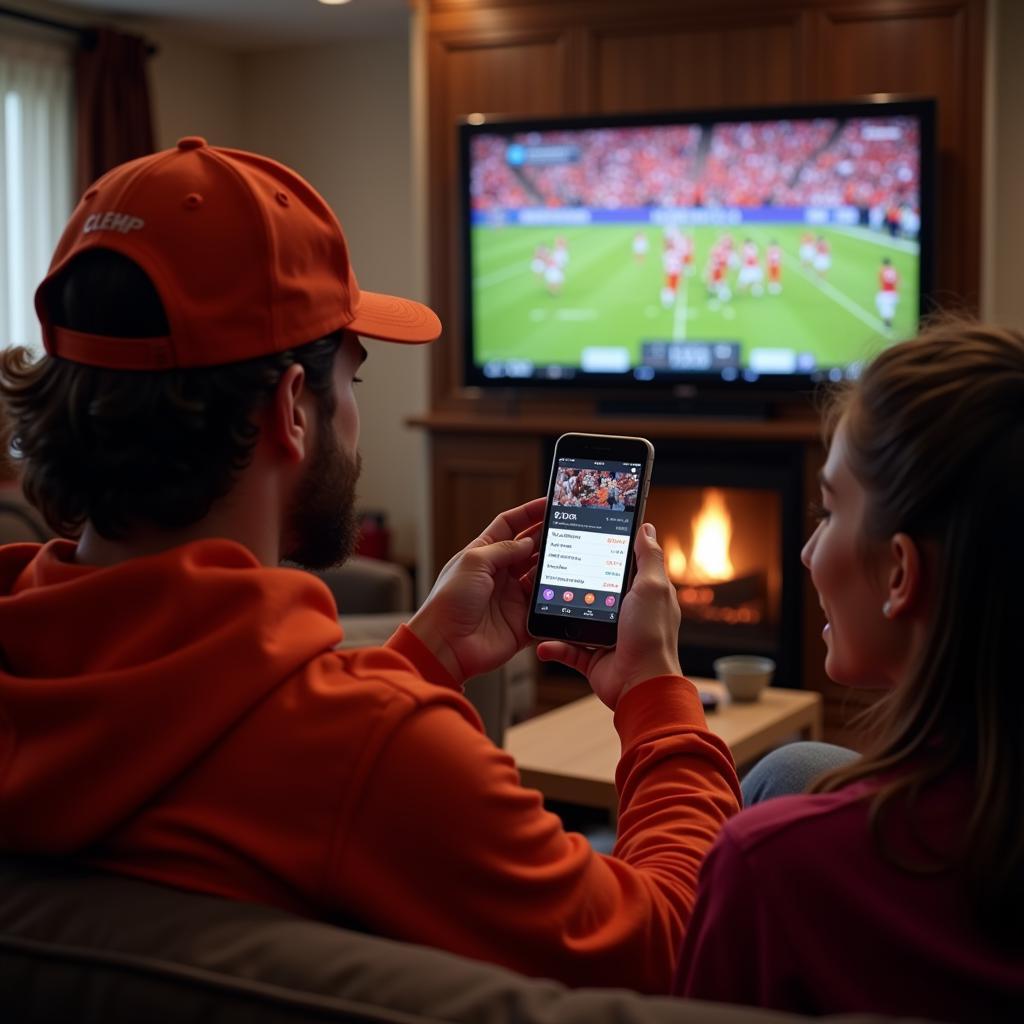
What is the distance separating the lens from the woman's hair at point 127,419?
0.99 metres

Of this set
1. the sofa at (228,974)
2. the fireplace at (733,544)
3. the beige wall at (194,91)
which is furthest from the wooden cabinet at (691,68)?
the sofa at (228,974)

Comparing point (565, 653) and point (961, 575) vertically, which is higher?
point (961, 575)

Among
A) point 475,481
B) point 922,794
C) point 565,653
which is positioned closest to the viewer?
point 922,794

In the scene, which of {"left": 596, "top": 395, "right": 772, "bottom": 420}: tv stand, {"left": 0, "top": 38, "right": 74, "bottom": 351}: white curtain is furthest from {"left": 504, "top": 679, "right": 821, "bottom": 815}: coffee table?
{"left": 0, "top": 38, "right": 74, "bottom": 351}: white curtain

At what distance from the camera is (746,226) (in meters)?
4.70

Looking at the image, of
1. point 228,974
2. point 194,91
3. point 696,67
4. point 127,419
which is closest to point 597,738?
point 127,419

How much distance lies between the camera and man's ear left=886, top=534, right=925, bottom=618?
0.95 meters

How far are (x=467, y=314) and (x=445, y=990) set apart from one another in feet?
14.7

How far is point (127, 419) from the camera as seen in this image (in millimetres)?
996

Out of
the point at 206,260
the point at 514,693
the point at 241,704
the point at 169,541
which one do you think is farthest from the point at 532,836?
the point at 514,693

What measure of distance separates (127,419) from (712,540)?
403 cm

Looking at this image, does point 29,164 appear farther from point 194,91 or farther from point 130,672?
point 130,672

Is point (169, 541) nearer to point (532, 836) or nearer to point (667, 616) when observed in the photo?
point (532, 836)

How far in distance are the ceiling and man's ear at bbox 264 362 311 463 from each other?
15.0 feet
